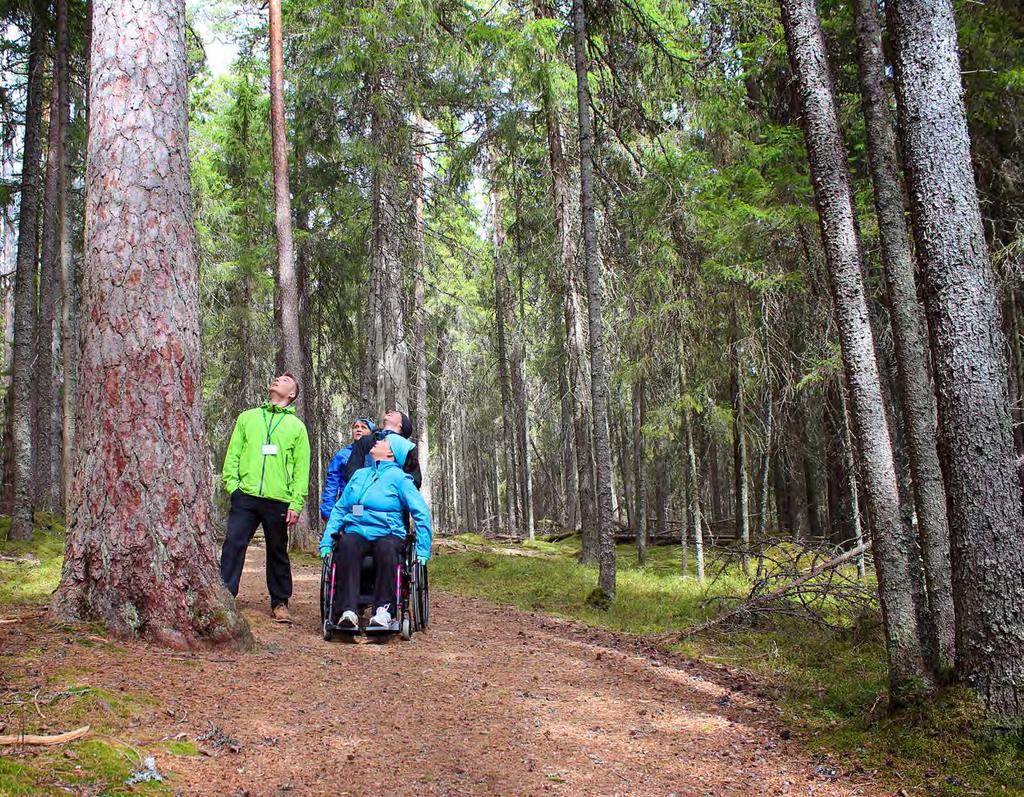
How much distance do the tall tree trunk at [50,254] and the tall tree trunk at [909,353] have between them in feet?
36.1

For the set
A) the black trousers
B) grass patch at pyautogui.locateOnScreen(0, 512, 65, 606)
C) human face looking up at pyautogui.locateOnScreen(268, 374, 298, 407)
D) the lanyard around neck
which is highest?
human face looking up at pyautogui.locateOnScreen(268, 374, 298, 407)

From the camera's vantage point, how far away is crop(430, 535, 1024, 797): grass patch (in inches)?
122

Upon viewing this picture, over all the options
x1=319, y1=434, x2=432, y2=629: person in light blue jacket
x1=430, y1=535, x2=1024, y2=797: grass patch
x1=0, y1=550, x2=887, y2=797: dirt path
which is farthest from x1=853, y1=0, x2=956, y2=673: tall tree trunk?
x1=319, y1=434, x2=432, y2=629: person in light blue jacket

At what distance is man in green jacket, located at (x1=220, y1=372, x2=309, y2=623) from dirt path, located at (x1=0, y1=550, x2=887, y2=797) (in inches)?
26.0

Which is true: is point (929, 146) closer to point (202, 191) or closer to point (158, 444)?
point (158, 444)

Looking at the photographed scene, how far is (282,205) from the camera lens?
11820mm

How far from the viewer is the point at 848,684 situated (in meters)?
4.88

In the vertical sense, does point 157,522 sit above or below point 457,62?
below

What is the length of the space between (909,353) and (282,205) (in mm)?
10187

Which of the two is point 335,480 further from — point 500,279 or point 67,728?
point 500,279

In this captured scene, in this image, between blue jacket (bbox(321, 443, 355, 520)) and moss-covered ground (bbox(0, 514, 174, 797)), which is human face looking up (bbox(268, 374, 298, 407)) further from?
moss-covered ground (bbox(0, 514, 174, 797))

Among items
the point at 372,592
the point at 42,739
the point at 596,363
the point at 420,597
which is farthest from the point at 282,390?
the point at 596,363

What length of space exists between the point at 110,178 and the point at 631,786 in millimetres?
4362

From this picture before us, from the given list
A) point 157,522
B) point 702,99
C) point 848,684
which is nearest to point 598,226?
point 702,99
